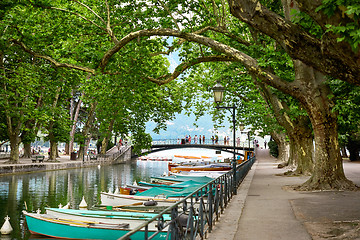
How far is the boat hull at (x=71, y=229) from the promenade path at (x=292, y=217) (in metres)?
2.60

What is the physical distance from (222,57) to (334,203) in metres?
7.15

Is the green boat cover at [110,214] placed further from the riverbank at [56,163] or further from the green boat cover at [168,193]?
the riverbank at [56,163]

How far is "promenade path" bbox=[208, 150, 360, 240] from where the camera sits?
7.04 m

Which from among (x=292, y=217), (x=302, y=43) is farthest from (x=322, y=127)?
(x=302, y=43)

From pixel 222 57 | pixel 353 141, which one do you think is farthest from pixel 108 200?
pixel 353 141

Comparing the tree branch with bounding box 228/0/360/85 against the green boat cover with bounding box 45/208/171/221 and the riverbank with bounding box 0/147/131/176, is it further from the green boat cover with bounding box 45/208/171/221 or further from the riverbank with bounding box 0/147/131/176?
the riverbank with bounding box 0/147/131/176

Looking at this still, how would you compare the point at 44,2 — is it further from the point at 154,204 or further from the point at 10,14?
the point at 154,204

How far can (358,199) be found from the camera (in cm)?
→ 1116

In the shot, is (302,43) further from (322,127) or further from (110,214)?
(110,214)

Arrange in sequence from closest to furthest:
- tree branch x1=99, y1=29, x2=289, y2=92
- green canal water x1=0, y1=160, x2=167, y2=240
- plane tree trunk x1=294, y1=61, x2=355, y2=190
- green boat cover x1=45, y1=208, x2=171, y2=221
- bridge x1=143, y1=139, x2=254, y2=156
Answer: green boat cover x1=45, y1=208, x2=171, y2=221 < tree branch x1=99, y1=29, x2=289, y2=92 < plane tree trunk x1=294, y1=61, x2=355, y2=190 < green canal water x1=0, y1=160, x2=167, y2=240 < bridge x1=143, y1=139, x2=254, y2=156

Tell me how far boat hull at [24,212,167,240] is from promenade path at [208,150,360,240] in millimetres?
2599

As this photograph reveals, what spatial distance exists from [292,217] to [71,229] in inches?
238

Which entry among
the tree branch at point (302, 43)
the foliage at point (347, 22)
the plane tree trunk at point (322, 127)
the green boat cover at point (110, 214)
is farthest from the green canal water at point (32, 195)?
the foliage at point (347, 22)

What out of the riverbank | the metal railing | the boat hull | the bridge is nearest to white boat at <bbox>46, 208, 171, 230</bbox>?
the boat hull
